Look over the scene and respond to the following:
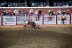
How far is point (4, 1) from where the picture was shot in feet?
132

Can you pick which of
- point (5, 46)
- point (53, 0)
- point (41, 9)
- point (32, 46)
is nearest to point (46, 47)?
point (32, 46)

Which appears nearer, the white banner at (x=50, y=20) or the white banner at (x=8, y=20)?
the white banner at (x=8, y=20)

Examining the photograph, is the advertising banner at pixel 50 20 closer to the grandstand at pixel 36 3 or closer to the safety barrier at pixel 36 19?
the safety barrier at pixel 36 19

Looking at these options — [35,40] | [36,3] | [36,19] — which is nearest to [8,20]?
[36,19]

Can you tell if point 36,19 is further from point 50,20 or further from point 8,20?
point 8,20

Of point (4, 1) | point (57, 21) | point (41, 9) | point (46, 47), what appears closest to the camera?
point (46, 47)

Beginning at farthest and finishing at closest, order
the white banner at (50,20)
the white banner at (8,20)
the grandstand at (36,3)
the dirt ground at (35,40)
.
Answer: the grandstand at (36,3)
the white banner at (50,20)
the white banner at (8,20)
the dirt ground at (35,40)

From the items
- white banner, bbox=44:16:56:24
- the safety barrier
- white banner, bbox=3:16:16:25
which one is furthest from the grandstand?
white banner, bbox=44:16:56:24

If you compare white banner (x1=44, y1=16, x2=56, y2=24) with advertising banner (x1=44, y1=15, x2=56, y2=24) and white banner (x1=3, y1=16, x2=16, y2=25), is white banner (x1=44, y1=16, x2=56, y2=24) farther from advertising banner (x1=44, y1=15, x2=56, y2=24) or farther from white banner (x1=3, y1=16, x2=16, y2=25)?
white banner (x1=3, y1=16, x2=16, y2=25)

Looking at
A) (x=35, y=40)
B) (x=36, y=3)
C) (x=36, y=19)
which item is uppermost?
(x=36, y=3)

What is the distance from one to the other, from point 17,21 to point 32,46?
51.5ft

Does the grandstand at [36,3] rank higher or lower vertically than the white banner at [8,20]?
higher

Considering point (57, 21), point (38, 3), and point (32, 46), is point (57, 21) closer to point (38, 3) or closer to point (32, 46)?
point (38, 3)

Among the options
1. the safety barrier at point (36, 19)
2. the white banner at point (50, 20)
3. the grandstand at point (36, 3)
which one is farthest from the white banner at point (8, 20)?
the grandstand at point (36, 3)
